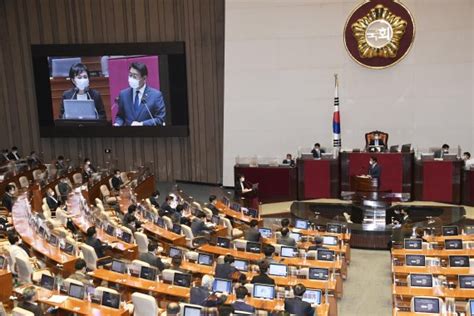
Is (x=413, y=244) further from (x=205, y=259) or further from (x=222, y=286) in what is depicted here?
(x=222, y=286)

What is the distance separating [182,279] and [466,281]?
453cm

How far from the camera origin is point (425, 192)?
1803 centimetres

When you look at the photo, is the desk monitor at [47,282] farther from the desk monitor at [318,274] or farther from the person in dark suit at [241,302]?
the desk monitor at [318,274]

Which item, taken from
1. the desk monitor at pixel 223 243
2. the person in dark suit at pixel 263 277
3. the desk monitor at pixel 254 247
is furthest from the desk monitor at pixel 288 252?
the person in dark suit at pixel 263 277

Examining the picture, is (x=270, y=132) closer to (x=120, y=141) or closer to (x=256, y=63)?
(x=256, y=63)

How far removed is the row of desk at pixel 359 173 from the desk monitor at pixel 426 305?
31.3 feet

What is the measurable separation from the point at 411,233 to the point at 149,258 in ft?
21.4

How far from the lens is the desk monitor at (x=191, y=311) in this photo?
8039 millimetres

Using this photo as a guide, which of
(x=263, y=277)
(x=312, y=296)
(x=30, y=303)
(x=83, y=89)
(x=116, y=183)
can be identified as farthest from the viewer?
(x=83, y=89)

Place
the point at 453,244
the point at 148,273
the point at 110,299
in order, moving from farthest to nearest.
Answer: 1. the point at 453,244
2. the point at 148,273
3. the point at 110,299

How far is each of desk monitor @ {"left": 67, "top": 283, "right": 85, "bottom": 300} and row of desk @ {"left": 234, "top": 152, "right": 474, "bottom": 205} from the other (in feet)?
34.1

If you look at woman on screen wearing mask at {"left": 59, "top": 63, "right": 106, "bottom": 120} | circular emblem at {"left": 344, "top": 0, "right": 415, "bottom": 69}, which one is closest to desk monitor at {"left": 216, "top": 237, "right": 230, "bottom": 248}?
circular emblem at {"left": 344, "top": 0, "right": 415, "bottom": 69}

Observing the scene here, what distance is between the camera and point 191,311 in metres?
8.09

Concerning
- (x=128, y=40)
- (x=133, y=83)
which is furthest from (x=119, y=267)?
(x=128, y=40)
